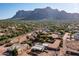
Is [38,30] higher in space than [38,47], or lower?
higher

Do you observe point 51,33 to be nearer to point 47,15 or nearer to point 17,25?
point 47,15

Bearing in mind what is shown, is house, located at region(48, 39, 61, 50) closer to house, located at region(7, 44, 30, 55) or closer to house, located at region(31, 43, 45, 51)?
house, located at region(31, 43, 45, 51)

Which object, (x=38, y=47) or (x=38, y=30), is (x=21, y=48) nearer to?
(x=38, y=47)

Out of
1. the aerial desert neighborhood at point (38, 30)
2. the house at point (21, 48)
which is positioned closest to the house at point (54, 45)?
the aerial desert neighborhood at point (38, 30)

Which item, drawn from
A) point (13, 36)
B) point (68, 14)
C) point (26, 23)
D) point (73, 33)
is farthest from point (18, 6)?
point (73, 33)

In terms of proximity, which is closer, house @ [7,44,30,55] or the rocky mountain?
house @ [7,44,30,55]

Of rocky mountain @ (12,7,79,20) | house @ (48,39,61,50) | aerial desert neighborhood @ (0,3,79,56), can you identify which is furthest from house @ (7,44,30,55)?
rocky mountain @ (12,7,79,20)

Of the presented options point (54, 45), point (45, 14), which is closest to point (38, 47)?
→ point (54, 45)

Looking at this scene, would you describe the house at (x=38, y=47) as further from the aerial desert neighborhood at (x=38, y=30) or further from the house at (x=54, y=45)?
the house at (x=54, y=45)
